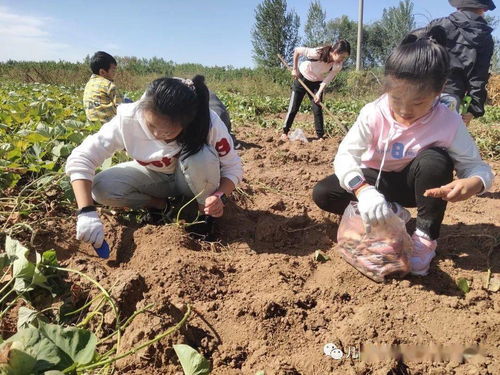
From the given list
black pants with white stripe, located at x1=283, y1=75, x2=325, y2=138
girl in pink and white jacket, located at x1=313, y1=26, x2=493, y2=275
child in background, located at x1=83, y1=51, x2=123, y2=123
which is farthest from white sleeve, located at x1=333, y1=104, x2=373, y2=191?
black pants with white stripe, located at x1=283, y1=75, x2=325, y2=138

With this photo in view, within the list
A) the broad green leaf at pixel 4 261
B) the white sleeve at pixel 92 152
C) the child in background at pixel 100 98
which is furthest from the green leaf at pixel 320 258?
the child in background at pixel 100 98

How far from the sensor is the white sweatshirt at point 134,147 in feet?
5.71

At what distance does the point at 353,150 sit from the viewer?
1639 mm

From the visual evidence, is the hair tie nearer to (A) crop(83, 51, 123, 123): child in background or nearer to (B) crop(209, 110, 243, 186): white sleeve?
(B) crop(209, 110, 243, 186): white sleeve

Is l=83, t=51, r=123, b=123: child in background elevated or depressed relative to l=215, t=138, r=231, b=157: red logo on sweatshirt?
elevated

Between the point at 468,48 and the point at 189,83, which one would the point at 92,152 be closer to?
the point at 189,83

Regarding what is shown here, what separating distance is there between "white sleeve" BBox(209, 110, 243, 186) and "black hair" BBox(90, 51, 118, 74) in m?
2.16

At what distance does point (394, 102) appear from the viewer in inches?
57.4

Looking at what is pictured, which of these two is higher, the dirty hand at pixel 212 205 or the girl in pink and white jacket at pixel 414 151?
the girl in pink and white jacket at pixel 414 151

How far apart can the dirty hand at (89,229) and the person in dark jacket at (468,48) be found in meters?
2.04

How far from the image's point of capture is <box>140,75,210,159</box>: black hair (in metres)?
1.52

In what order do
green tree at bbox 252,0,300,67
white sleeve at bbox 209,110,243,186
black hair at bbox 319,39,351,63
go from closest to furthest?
white sleeve at bbox 209,110,243,186, black hair at bbox 319,39,351,63, green tree at bbox 252,0,300,67

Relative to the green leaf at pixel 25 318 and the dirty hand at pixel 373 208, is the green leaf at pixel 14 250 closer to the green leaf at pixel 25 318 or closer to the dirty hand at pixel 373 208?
the green leaf at pixel 25 318

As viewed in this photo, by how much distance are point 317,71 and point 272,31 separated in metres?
31.5
